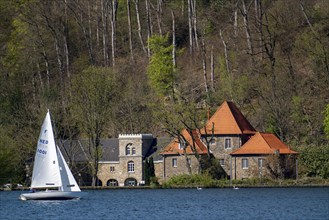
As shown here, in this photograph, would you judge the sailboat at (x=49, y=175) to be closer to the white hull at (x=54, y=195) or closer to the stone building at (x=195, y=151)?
the white hull at (x=54, y=195)

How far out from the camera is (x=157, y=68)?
344 ft

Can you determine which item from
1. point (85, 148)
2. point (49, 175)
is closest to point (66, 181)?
point (49, 175)

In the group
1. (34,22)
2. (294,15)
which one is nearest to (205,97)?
(294,15)

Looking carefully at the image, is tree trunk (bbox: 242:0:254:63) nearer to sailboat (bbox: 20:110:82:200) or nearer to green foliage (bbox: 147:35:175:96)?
green foliage (bbox: 147:35:175:96)

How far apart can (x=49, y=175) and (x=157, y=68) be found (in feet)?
108

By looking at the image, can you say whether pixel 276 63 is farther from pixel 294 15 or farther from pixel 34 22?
pixel 34 22

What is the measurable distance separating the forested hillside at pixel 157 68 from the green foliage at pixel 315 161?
43 centimetres

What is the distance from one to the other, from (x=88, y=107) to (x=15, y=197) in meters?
15.4

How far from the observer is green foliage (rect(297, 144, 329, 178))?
8756 centimetres

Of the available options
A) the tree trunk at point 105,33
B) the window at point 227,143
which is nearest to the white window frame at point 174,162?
the window at point 227,143

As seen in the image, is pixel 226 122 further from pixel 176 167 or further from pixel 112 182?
pixel 112 182

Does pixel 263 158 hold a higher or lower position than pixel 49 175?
higher

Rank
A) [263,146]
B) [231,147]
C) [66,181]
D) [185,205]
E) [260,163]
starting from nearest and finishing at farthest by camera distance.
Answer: [185,205] → [66,181] → [263,146] → [260,163] → [231,147]

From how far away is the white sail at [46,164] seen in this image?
2894 inches
